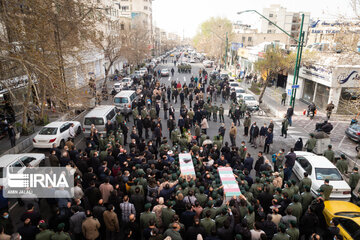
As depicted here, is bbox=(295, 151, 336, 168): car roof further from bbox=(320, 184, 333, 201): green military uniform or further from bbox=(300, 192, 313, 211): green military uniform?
bbox=(300, 192, 313, 211): green military uniform

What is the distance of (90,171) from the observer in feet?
27.2

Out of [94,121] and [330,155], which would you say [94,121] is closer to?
[94,121]

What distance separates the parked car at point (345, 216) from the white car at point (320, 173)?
3.26 feet

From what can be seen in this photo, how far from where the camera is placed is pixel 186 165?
30.5 ft

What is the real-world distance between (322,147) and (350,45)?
565 cm

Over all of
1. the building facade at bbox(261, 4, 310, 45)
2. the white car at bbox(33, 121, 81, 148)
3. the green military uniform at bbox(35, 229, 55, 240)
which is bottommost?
the white car at bbox(33, 121, 81, 148)

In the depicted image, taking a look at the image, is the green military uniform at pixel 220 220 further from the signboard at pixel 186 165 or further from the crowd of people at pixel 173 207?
the signboard at pixel 186 165

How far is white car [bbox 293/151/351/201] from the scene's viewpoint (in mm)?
8914

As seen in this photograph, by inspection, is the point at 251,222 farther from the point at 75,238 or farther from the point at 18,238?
the point at 18,238

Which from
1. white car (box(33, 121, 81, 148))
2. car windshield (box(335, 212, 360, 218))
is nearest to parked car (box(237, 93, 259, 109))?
white car (box(33, 121, 81, 148))

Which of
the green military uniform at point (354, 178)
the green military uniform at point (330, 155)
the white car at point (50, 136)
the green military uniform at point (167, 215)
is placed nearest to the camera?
the green military uniform at point (167, 215)

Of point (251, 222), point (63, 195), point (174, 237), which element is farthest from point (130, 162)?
point (251, 222)

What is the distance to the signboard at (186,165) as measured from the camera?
8.84m

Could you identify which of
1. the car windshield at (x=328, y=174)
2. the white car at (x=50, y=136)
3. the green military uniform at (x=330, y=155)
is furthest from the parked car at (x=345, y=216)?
the white car at (x=50, y=136)
